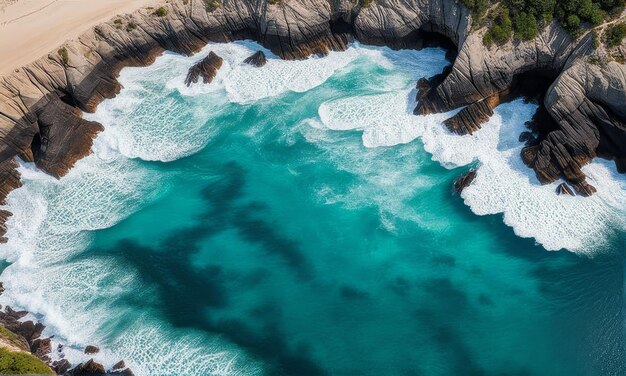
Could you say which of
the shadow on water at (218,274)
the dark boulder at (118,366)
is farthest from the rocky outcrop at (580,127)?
the dark boulder at (118,366)

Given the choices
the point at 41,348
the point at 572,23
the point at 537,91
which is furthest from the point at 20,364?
the point at 572,23

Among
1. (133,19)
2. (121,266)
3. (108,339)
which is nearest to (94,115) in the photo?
(133,19)

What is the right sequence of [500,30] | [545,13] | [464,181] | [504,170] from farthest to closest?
1. [500,30]
2. [545,13]
3. [504,170]
4. [464,181]

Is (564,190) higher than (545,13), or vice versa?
(545,13)

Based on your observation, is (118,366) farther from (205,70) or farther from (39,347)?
(205,70)

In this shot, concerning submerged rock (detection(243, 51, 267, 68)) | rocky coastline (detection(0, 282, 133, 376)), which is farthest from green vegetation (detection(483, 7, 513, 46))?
rocky coastline (detection(0, 282, 133, 376))

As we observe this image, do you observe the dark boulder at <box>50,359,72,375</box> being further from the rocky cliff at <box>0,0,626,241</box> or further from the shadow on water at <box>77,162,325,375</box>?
the rocky cliff at <box>0,0,626,241</box>
